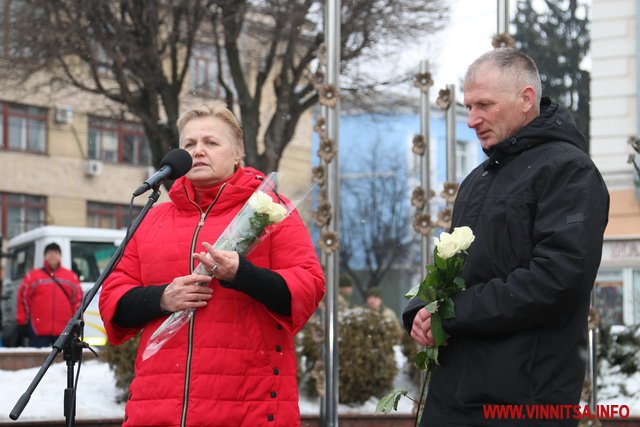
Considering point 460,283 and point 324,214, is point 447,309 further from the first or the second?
point 324,214

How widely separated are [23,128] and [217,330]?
31527 millimetres

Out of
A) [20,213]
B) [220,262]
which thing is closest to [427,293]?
[220,262]

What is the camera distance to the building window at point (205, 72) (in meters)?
19.2

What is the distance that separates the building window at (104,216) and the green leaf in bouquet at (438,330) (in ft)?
109

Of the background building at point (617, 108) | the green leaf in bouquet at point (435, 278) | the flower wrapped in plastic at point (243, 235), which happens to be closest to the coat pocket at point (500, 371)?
the green leaf in bouquet at point (435, 278)

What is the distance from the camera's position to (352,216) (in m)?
37.7

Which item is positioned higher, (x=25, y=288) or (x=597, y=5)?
(x=597, y=5)

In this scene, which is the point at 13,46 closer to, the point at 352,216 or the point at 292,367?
the point at 292,367

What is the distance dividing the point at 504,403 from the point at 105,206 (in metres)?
34.0

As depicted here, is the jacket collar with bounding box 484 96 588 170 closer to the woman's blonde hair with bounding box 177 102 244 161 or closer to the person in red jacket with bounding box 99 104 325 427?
the person in red jacket with bounding box 99 104 325 427

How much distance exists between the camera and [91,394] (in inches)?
346

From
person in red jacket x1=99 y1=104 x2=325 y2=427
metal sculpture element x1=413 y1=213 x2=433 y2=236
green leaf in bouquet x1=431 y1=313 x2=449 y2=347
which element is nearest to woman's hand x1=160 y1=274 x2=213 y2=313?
person in red jacket x1=99 y1=104 x2=325 y2=427

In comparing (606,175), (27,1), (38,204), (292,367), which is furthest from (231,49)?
(38,204)

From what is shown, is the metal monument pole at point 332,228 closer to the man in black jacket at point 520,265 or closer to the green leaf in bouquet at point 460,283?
the man in black jacket at point 520,265
